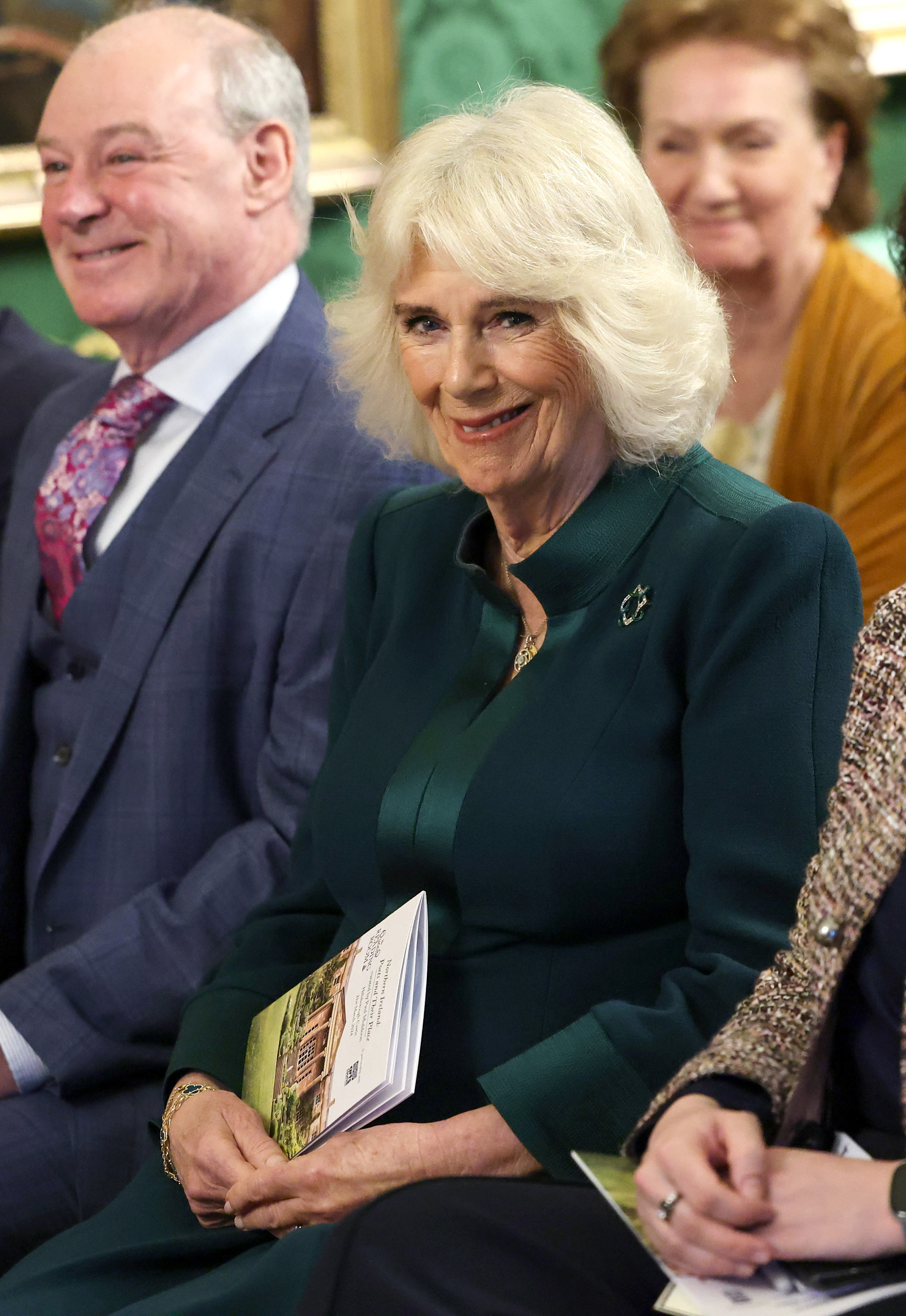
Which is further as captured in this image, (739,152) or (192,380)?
(739,152)

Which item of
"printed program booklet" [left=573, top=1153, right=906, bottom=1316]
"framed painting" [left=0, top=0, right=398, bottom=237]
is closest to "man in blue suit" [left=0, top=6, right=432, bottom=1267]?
"printed program booklet" [left=573, top=1153, right=906, bottom=1316]

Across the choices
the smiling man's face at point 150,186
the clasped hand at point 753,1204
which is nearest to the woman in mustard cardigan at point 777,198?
the smiling man's face at point 150,186

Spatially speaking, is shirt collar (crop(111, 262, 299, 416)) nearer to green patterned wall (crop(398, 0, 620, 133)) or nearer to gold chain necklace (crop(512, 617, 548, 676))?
gold chain necklace (crop(512, 617, 548, 676))

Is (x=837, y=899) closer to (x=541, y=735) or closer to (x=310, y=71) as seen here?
(x=541, y=735)

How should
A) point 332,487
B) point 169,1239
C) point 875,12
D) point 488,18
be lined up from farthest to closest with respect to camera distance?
point 488,18
point 875,12
point 332,487
point 169,1239

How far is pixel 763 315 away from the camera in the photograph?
8.82 ft

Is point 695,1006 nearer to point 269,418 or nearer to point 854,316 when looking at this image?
point 269,418

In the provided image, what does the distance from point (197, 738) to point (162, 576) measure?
22 cm

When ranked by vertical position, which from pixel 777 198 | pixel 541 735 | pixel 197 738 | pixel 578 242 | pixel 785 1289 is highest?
pixel 777 198

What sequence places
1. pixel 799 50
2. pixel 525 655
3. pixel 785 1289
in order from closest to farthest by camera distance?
pixel 785 1289, pixel 525 655, pixel 799 50

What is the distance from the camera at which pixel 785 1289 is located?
41.2 inches

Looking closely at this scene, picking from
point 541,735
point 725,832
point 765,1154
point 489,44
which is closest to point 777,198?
point 489,44

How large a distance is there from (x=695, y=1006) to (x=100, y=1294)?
60cm

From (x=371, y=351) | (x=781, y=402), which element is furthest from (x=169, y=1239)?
(x=781, y=402)
